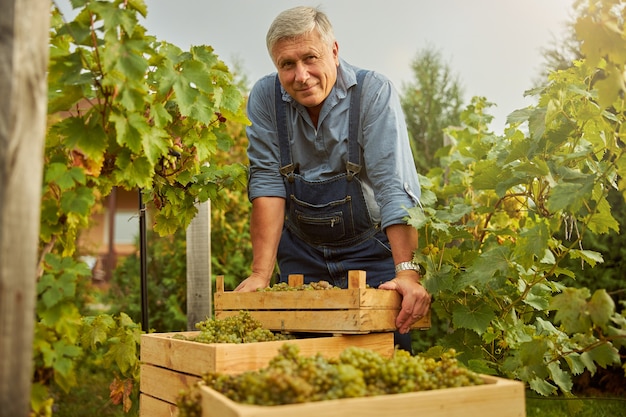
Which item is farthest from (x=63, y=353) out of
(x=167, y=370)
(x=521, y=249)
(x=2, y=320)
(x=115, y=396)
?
(x=521, y=249)

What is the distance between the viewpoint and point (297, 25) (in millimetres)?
3215

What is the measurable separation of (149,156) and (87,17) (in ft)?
1.56

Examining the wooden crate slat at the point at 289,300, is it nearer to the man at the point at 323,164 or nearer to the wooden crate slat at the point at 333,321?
the wooden crate slat at the point at 333,321

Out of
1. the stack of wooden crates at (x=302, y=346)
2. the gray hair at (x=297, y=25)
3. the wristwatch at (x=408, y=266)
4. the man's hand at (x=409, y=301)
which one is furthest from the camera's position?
the gray hair at (x=297, y=25)

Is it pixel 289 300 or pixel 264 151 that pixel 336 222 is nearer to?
pixel 264 151

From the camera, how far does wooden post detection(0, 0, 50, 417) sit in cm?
145

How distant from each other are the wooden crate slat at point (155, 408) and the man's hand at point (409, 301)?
3.08ft

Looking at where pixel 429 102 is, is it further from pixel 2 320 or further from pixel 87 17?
pixel 2 320

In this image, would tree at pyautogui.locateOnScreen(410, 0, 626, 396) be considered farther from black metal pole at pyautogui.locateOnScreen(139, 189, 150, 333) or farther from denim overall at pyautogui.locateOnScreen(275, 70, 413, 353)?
black metal pole at pyautogui.locateOnScreen(139, 189, 150, 333)

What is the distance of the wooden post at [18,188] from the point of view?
1.45 meters

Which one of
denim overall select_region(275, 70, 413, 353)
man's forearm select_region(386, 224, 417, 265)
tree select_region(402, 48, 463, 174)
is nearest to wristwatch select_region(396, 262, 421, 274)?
man's forearm select_region(386, 224, 417, 265)

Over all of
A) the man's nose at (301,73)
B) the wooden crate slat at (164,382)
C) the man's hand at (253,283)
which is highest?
the man's nose at (301,73)

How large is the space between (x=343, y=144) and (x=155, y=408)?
150 cm

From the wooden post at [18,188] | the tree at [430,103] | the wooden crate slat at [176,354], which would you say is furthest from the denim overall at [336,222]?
the tree at [430,103]
